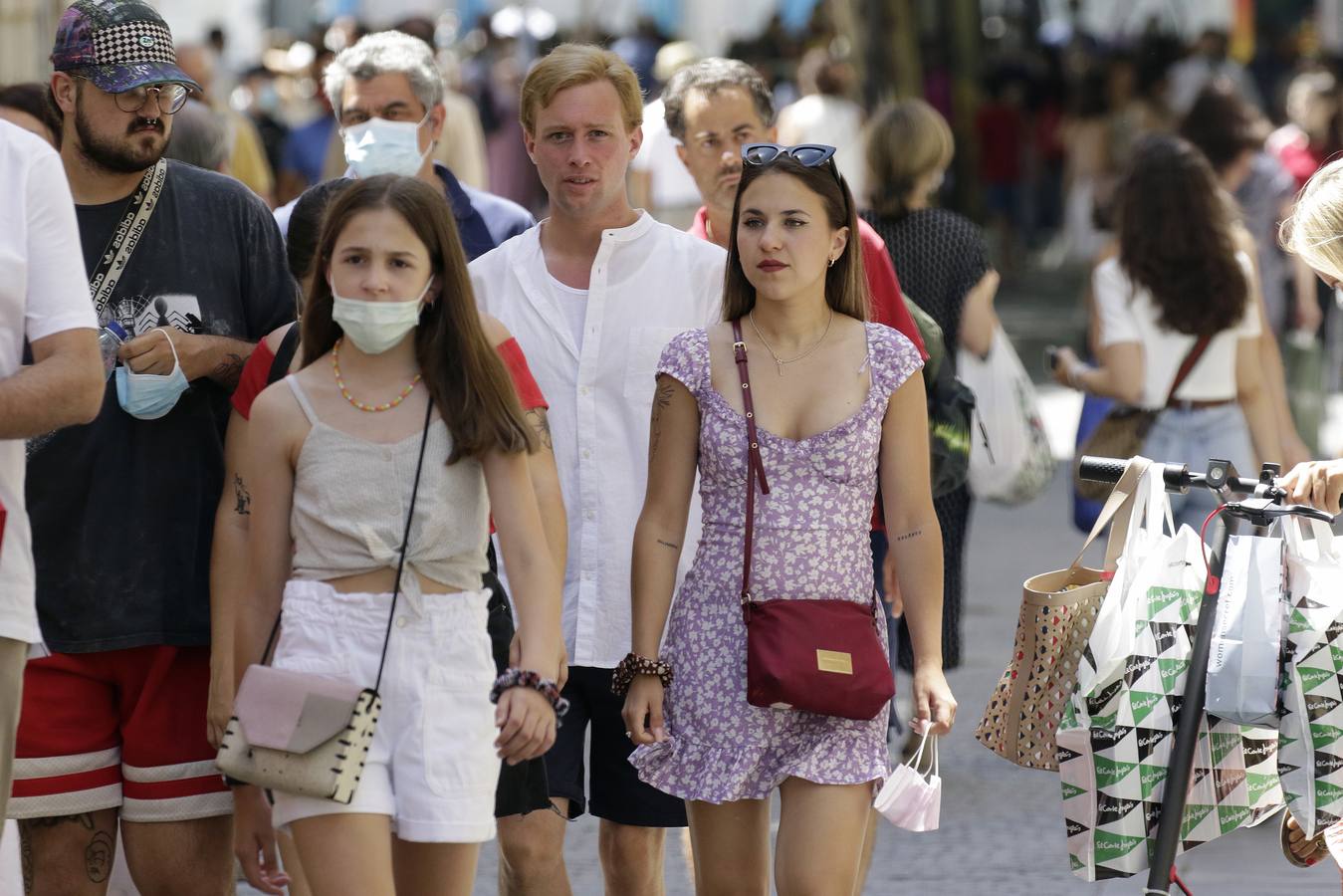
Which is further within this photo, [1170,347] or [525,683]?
[1170,347]

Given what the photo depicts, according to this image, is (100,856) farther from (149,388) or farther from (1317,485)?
(1317,485)

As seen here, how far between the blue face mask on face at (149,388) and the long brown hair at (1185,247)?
3594 millimetres

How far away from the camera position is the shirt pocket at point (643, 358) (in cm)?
489

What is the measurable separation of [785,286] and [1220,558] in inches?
40.9

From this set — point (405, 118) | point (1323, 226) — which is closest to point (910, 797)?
point (1323, 226)

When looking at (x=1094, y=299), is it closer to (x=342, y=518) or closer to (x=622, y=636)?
(x=622, y=636)

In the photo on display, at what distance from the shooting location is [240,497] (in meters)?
4.41

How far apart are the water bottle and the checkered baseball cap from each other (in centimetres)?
49

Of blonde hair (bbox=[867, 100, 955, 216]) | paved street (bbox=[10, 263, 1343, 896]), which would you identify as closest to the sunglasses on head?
blonde hair (bbox=[867, 100, 955, 216])

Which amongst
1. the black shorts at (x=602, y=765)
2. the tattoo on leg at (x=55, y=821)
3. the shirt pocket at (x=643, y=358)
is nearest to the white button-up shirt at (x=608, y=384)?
the shirt pocket at (x=643, y=358)

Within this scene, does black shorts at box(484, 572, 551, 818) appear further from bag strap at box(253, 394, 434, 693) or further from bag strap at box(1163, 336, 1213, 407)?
bag strap at box(1163, 336, 1213, 407)

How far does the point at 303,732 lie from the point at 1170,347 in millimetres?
Answer: 4081

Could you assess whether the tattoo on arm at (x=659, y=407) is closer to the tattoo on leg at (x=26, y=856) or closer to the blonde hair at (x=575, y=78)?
the blonde hair at (x=575, y=78)

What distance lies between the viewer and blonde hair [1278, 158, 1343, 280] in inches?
170
